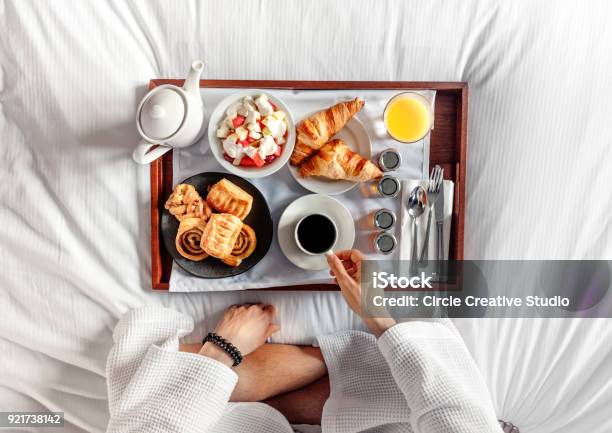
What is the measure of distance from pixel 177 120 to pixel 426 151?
19.4 inches

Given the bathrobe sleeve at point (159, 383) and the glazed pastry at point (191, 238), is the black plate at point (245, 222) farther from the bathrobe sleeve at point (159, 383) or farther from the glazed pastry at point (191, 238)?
the bathrobe sleeve at point (159, 383)

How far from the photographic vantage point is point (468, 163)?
1.03m

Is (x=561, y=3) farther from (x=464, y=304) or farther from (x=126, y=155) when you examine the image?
(x=126, y=155)

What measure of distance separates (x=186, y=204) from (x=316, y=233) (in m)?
0.27

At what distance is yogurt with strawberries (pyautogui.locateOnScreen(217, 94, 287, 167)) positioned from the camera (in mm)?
922

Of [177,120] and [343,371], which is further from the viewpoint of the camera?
[343,371]

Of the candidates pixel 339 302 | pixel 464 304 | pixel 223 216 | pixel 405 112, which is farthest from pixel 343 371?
pixel 405 112

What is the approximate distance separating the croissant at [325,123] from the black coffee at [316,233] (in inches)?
5.6

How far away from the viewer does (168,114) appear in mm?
870

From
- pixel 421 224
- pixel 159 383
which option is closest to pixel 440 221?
pixel 421 224

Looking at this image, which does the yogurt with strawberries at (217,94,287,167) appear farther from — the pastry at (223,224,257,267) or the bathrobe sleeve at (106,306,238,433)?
the bathrobe sleeve at (106,306,238,433)

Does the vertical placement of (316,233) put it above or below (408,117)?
below

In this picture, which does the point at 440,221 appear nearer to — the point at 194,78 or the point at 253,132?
the point at 253,132

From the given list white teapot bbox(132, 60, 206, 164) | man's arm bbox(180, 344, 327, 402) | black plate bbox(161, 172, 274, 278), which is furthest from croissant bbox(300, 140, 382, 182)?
man's arm bbox(180, 344, 327, 402)
